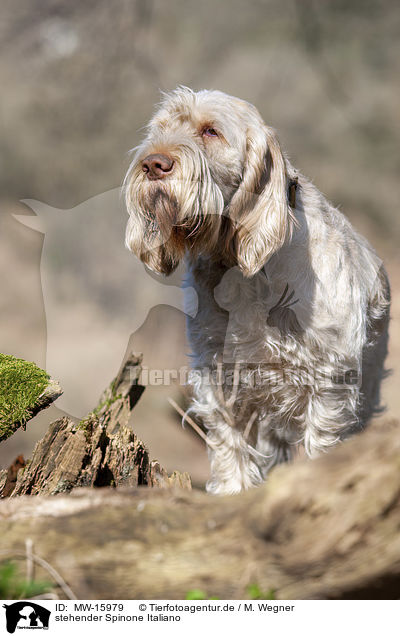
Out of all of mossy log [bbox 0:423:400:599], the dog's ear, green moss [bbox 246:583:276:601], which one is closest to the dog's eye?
the dog's ear

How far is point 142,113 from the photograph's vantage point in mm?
7520

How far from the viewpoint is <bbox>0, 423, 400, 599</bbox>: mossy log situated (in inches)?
51.8

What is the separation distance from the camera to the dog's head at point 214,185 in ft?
8.75

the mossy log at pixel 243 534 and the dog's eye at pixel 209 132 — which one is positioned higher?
the dog's eye at pixel 209 132

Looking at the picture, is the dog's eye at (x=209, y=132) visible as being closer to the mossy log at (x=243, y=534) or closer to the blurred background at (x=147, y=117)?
the blurred background at (x=147, y=117)

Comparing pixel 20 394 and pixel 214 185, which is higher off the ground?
pixel 214 185

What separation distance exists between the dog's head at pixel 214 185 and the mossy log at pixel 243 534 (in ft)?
4.74

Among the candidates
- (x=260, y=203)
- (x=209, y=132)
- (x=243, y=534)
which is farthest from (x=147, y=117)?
(x=243, y=534)

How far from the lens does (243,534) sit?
1.48 meters

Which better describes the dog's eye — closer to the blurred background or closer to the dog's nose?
the dog's nose

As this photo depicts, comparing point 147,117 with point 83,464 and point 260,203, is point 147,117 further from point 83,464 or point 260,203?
point 83,464

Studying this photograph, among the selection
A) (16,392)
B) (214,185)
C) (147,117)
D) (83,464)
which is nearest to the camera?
(214,185)

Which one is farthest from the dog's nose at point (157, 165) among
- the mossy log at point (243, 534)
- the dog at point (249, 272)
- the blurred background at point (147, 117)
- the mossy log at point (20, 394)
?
the blurred background at point (147, 117)

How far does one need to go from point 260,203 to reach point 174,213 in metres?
0.43
